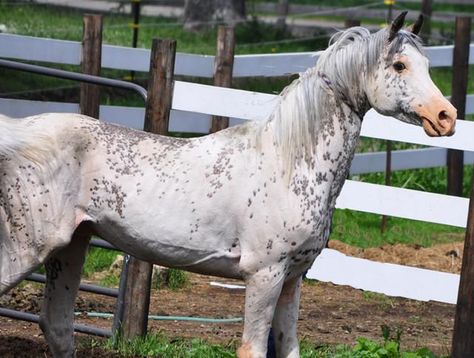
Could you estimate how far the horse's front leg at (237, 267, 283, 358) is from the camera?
4.88m

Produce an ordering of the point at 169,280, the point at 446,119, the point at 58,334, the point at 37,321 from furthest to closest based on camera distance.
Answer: the point at 169,280, the point at 37,321, the point at 58,334, the point at 446,119

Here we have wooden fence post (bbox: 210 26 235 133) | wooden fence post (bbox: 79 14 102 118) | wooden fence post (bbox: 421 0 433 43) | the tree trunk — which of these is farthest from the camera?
the tree trunk

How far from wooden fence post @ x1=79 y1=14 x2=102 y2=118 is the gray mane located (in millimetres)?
3687

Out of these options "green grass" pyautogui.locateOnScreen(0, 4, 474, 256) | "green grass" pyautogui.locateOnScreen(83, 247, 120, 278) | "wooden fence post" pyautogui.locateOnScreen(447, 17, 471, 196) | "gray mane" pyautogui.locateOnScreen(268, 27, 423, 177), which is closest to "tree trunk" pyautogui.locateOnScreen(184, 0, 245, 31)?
"green grass" pyautogui.locateOnScreen(0, 4, 474, 256)

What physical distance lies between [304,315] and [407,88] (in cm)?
289

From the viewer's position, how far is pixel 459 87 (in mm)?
10844

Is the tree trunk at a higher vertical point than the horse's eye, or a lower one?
lower

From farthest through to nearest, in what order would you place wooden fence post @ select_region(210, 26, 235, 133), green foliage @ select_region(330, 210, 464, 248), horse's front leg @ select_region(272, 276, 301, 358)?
green foliage @ select_region(330, 210, 464, 248) → wooden fence post @ select_region(210, 26, 235, 133) → horse's front leg @ select_region(272, 276, 301, 358)

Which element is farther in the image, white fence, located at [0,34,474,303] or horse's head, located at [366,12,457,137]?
white fence, located at [0,34,474,303]

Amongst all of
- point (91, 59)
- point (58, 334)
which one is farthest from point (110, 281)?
point (58, 334)

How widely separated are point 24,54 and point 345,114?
5221 mm

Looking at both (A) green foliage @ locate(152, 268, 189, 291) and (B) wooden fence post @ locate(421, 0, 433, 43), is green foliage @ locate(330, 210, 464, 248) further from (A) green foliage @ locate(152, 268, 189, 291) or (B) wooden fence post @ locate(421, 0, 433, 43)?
(B) wooden fence post @ locate(421, 0, 433, 43)

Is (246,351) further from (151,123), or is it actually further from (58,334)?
(151,123)

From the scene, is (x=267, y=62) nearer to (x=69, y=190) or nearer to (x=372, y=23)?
(x=69, y=190)
